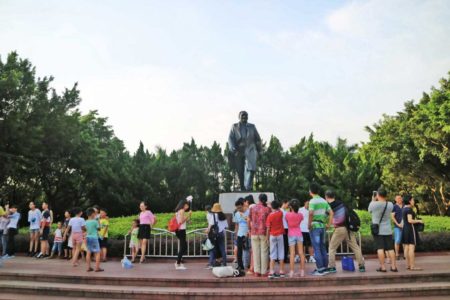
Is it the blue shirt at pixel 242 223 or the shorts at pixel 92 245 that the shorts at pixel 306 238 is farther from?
the shorts at pixel 92 245

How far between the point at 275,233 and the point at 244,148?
6471mm

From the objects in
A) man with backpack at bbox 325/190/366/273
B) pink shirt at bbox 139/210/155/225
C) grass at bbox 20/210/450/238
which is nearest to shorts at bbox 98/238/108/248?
pink shirt at bbox 139/210/155/225

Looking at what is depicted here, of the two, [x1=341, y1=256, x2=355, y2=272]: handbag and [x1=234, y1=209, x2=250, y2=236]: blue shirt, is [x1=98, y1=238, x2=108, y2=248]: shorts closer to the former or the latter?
[x1=234, y1=209, x2=250, y2=236]: blue shirt

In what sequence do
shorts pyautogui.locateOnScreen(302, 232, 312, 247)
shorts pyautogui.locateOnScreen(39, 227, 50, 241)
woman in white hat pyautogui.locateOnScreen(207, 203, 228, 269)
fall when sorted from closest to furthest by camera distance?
woman in white hat pyautogui.locateOnScreen(207, 203, 228, 269), shorts pyautogui.locateOnScreen(302, 232, 312, 247), shorts pyautogui.locateOnScreen(39, 227, 50, 241)

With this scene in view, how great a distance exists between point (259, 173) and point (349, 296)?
76.4ft

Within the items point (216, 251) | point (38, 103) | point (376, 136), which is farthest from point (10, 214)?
point (376, 136)

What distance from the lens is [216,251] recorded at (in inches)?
369

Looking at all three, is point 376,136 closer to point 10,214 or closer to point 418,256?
point 418,256

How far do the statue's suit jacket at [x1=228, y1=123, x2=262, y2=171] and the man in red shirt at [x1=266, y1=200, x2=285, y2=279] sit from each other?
611cm

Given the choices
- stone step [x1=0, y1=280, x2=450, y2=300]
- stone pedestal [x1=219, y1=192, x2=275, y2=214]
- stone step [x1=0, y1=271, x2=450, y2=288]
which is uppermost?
stone pedestal [x1=219, y1=192, x2=275, y2=214]

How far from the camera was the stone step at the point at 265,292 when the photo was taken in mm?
7234

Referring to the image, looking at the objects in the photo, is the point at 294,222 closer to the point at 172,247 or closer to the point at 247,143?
the point at 172,247

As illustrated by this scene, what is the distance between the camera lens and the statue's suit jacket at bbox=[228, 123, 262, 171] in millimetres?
14266

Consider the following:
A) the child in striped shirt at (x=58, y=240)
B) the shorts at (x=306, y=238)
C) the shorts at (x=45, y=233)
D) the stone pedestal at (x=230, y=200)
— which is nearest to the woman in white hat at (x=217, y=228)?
the shorts at (x=306, y=238)
